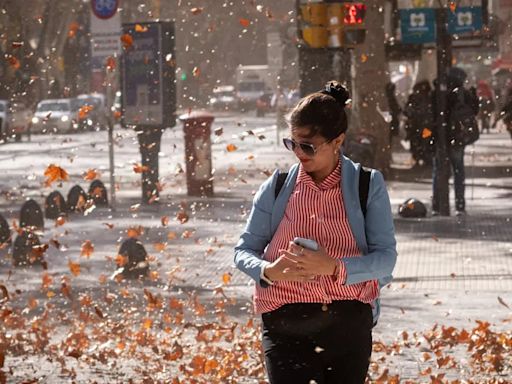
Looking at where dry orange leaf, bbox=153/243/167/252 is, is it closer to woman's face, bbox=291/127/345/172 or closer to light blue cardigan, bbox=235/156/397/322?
light blue cardigan, bbox=235/156/397/322

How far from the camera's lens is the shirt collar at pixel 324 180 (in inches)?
201

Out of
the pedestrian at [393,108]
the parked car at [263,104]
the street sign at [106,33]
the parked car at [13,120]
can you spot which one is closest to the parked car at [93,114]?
the parked car at [13,120]

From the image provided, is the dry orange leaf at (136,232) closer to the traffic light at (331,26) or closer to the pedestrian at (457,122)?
the traffic light at (331,26)

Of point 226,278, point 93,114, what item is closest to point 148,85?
point 226,278

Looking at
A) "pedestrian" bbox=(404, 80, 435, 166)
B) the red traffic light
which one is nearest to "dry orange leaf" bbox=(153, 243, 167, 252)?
the red traffic light

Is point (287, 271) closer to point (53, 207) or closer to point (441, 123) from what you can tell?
point (441, 123)

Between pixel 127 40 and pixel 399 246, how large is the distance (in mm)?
7558

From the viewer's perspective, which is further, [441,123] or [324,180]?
[441,123]

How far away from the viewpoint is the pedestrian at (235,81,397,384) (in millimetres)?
4984

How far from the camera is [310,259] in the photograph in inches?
191

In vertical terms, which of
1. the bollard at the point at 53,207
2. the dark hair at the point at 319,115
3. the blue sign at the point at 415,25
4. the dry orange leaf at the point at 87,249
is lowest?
the bollard at the point at 53,207

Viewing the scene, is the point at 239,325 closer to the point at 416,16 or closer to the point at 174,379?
the point at 174,379

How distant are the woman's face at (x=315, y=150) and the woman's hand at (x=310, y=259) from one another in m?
0.30

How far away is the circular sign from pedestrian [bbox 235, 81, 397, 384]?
17.9 metres
